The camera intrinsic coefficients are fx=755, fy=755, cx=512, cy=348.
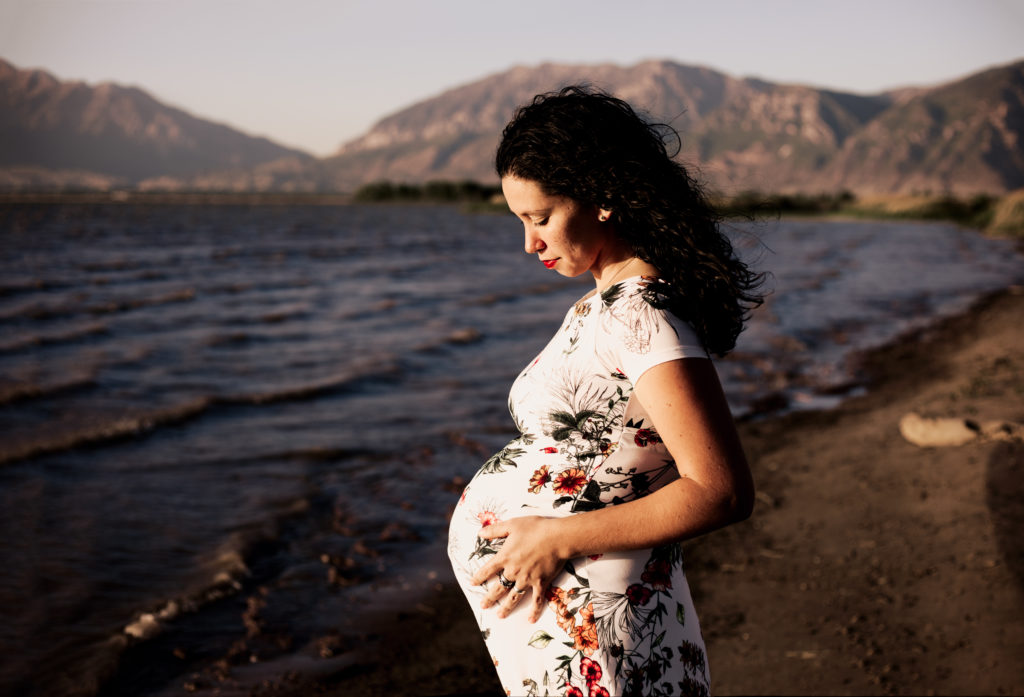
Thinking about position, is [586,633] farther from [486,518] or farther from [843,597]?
[843,597]

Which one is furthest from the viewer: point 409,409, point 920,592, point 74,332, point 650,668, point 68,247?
point 68,247

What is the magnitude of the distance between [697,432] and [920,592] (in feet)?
13.3

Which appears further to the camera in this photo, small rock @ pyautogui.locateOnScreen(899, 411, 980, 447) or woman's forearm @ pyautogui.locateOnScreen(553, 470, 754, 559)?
small rock @ pyautogui.locateOnScreen(899, 411, 980, 447)

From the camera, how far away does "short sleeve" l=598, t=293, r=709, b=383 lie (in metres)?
1.56

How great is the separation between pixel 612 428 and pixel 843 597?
12.8 ft

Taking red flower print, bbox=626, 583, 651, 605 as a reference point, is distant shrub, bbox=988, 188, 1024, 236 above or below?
below

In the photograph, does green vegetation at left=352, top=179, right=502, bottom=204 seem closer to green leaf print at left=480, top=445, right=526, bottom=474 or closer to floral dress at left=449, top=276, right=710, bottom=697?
green leaf print at left=480, top=445, right=526, bottom=474

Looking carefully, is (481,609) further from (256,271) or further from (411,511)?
(256,271)

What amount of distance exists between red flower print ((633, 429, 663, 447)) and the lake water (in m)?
1.04

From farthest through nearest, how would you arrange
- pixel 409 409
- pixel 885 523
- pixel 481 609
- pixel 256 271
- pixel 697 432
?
→ pixel 256 271 < pixel 409 409 < pixel 885 523 < pixel 481 609 < pixel 697 432

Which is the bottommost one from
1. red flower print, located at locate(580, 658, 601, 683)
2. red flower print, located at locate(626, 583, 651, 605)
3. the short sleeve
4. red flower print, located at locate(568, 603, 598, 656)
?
red flower print, located at locate(580, 658, 601, 683)

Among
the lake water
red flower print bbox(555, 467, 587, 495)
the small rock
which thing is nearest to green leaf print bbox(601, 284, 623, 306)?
red flower print bbox(555, 467, 587, 495)

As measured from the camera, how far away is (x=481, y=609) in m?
1.93

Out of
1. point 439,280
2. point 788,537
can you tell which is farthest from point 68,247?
point 788,537
